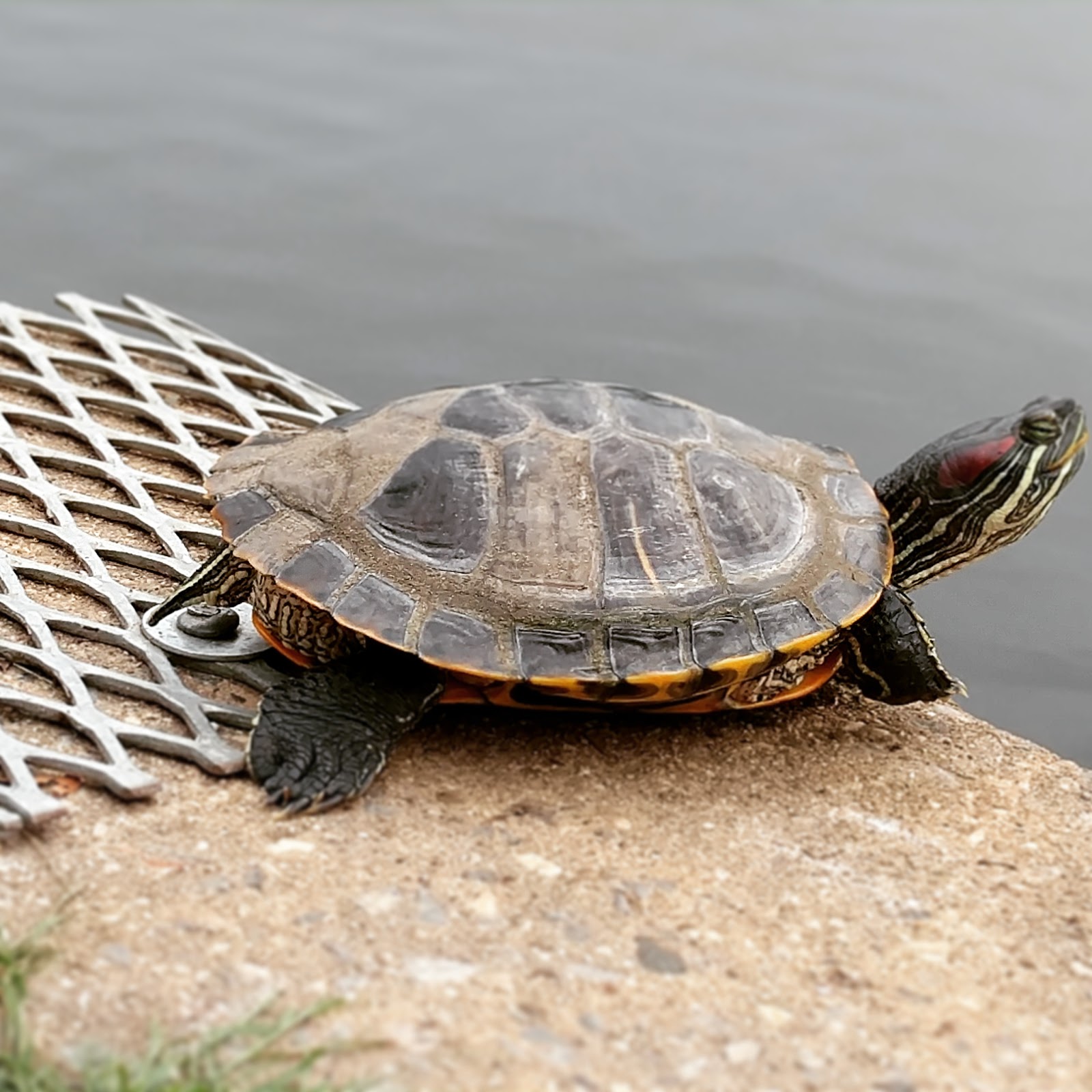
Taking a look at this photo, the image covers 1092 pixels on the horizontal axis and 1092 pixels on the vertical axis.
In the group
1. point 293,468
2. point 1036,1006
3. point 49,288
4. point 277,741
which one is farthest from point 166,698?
point 49,288

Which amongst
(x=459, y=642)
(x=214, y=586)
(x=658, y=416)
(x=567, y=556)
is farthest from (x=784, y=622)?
(x=214, y=586)

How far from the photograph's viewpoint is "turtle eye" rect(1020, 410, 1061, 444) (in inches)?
133

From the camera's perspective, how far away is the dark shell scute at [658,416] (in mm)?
3303

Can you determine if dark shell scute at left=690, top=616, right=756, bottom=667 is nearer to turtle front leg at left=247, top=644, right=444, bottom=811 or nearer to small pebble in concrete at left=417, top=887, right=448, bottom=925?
turtle front leg at left=247, top=644, right=444, bottom=811

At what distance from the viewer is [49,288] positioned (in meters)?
6.58

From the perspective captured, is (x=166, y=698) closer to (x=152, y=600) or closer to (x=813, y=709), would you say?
(x=152, y=600)

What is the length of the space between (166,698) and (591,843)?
1.01 meters

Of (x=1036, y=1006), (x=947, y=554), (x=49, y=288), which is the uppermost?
(x=947, y=554)

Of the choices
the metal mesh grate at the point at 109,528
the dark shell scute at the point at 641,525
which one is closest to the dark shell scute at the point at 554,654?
the dark shell scute at the point at 641,525

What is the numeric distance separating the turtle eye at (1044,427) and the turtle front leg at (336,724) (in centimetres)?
161

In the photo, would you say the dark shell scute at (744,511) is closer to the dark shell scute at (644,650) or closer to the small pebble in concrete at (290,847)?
the dark shell scute at (644,650)

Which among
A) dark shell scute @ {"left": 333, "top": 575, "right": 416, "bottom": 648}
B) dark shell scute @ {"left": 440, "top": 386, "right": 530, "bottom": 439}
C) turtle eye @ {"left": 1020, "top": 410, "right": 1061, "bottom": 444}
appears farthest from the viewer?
turtle eye @ {"left": 1020, "top": 410, "right": 1061, "bottom": 444}

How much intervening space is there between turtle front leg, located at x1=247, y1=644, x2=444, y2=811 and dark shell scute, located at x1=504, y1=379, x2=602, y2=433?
704 millimetres

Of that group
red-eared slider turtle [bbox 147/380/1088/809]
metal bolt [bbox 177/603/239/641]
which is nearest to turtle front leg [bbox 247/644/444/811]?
red-eared slider turtle [bbox 147/380/1088/809]
